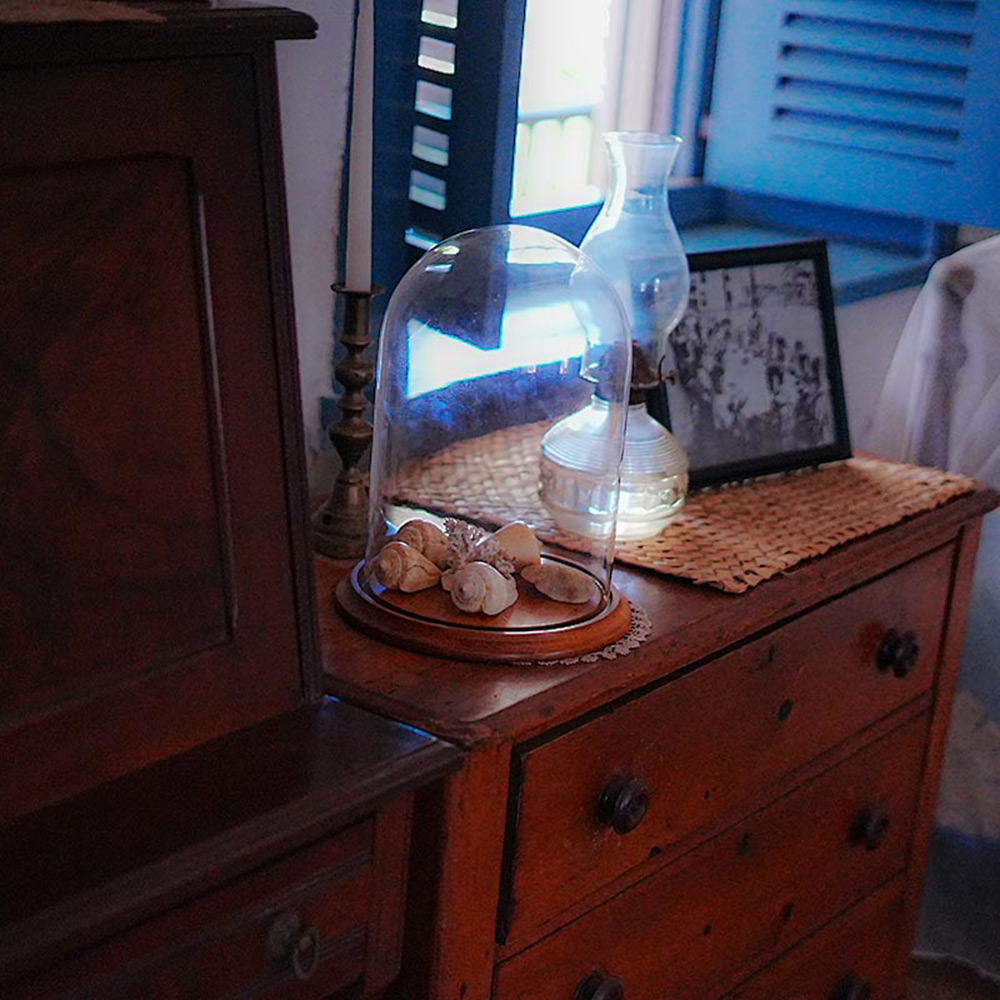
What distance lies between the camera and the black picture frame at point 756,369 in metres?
1.61

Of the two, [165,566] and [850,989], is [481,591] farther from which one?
[850,989]

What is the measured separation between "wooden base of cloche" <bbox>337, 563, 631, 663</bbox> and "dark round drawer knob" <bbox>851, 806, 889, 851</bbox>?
1.70ft

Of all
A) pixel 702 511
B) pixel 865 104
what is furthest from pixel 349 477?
pixel 865 104

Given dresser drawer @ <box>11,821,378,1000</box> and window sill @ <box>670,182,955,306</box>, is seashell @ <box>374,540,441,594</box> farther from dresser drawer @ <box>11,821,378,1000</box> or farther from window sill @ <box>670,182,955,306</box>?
window sill @ <box>670,182,955,306</box>

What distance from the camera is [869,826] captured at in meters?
1.65

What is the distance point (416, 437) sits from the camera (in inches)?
55.4

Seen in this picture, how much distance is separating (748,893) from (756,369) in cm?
55

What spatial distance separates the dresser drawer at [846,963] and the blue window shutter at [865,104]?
91cm

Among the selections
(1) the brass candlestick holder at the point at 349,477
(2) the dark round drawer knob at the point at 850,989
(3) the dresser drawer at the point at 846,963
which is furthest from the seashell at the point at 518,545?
(2) the dark round drawer knob at the point at 850,989

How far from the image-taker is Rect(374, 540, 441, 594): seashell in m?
1.27

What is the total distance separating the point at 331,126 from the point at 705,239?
3.06ft

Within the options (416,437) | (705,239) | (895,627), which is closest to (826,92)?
(705,239)

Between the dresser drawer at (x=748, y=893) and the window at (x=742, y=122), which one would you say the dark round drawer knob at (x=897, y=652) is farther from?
the window at (x=742, y=122)

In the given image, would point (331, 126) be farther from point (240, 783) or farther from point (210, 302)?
point (240, 783)
